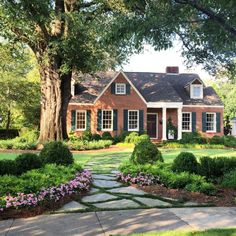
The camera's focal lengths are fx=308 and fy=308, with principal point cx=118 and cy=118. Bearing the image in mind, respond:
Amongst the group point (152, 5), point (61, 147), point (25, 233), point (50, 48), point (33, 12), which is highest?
point (33, 12)

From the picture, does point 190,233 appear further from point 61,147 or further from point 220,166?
point 61,147

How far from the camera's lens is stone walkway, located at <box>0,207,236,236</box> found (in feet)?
14.5

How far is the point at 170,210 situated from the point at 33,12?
40.6 ft

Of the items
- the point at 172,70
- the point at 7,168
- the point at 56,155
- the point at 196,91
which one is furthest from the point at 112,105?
the point at 7,168

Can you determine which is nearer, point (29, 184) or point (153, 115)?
point (29, 184)

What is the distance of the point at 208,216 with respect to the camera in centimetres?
518

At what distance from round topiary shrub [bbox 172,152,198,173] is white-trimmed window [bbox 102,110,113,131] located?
666 inches

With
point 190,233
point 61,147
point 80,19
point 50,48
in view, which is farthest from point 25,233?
point 50,48

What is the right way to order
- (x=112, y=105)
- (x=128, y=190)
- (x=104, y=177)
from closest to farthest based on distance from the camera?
(x=128, y=190) → (x=104, y=177) → (x=112, y=105)

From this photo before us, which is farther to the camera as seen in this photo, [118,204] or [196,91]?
[196,91]

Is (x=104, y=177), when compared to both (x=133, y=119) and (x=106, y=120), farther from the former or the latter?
(x=133, y=119)

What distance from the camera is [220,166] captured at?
8531mm

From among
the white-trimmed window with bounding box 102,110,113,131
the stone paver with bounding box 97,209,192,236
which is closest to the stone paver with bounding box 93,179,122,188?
the stone paver with bounding box 97,209,192,236

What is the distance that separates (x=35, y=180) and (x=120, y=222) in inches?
99.2
